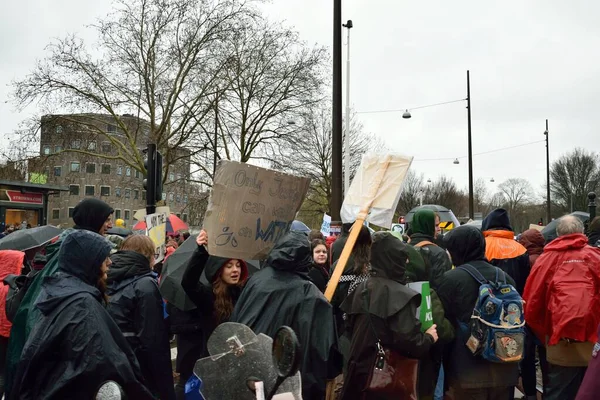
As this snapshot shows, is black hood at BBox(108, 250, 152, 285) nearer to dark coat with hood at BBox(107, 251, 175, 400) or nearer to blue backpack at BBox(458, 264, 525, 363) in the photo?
dark coat with hood at BBox(107, 251, 175, 400)

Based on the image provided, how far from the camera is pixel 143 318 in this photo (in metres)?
4.09

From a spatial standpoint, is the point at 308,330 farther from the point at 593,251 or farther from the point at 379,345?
the point at 593,251

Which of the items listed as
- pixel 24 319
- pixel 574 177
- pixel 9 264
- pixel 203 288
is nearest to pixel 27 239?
pixel 9 264

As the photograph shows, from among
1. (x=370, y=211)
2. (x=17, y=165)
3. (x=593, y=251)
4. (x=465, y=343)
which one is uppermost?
(x=17, y=165)

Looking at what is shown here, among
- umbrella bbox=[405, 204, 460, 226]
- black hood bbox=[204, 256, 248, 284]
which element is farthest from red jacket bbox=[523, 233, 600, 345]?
black hood bbox=[204, 256, 248, 284]

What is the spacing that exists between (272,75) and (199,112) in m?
4.05

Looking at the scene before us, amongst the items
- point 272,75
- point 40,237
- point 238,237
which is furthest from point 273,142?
point 238,237

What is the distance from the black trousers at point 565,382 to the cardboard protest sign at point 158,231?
4.67 meters

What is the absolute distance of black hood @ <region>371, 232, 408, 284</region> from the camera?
382cm

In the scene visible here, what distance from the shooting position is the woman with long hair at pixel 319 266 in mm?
5922

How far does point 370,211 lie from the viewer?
4.46 meters

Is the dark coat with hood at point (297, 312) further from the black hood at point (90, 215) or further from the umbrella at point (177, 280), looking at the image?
the black hood at point (90, 215)

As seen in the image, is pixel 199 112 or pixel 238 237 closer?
pixel 238 237

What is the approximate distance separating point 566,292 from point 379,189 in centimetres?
189
